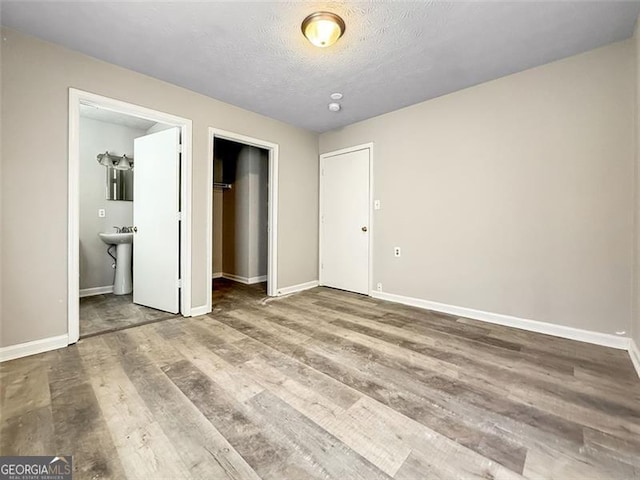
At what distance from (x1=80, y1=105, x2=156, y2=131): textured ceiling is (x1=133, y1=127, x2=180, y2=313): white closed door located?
2.76 feet

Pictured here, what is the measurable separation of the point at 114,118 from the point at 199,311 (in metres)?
3.00

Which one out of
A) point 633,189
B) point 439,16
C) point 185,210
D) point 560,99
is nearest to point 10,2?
point 185,210

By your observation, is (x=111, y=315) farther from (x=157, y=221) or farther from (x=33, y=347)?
(x=157, y=221)

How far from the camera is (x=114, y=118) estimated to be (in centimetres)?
381

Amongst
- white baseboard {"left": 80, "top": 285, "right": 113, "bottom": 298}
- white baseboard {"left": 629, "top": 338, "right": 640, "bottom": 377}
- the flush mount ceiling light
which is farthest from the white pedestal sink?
white baseboard {"left": 629, "top": 338, "right": 640, "bottom": 377}

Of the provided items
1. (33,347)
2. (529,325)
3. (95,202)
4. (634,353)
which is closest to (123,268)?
(95,202)

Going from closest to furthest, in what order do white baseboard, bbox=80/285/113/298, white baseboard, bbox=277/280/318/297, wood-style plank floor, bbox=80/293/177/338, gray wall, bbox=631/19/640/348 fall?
1. gray wall, bbox=631/19/640/348
2. wood-style plank floor, bbox=80/293/177/338
3. white baseboard, bbox=80/285/113/298
4. white baseboard, bbox=277/280/318/297

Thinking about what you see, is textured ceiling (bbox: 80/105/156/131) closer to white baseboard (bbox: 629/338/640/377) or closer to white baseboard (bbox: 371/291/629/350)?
white baseboard (bbox: 371/291/629/350)

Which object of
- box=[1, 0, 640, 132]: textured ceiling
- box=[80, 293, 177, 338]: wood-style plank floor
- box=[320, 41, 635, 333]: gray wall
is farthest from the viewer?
box=[80, 293, 177, 338]: wood-style plank floor

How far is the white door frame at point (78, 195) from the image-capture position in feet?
7.41

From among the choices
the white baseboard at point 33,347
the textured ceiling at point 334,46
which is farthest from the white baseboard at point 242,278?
the textured ceiling at point 334,46

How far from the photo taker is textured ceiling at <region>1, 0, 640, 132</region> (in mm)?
1816

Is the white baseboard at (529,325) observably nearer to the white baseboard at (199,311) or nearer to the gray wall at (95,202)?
the white baseboard at (199,311)

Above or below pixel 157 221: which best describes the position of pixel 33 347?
below
